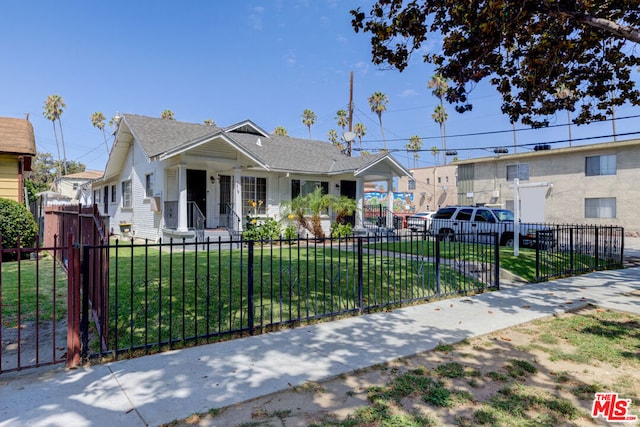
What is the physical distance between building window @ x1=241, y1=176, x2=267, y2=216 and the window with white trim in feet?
20.5

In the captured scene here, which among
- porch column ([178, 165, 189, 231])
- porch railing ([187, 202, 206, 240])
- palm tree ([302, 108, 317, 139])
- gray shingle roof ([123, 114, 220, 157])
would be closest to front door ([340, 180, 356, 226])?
gray shingle roof ([123, 114, 220, 157])

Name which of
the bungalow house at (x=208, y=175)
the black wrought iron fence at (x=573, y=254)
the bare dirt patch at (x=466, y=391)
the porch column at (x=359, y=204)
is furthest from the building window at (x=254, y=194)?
the bare dirt patch at (x=466, y=391)

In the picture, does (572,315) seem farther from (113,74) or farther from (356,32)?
(113,74)

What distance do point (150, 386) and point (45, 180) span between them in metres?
67.1

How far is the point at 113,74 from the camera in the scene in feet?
85.4

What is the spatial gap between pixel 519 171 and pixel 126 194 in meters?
28.1

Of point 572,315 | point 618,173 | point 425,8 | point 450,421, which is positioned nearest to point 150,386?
point 450,421

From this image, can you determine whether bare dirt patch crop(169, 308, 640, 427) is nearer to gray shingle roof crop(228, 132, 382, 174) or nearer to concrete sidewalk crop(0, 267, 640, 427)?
concrete sidewalk crop(0, 267, 640, 427)

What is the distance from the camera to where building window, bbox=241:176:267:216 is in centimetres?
1719

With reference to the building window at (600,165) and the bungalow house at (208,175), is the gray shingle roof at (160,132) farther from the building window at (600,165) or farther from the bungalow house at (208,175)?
the building window at (600,165)

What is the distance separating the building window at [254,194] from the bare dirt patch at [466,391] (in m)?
13.6

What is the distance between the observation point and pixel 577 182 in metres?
26.6

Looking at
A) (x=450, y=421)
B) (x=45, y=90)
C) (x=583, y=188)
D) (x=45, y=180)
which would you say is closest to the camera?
(x=450, y=421)

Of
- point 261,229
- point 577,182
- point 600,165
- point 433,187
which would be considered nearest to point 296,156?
point 261,229
